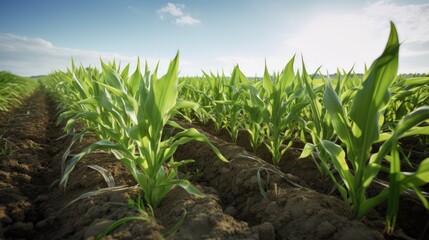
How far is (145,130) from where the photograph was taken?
1.25m

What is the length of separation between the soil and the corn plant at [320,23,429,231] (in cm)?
20

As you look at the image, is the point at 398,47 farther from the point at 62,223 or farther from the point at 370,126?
the point at 62,223

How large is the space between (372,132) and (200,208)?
883 millimetres

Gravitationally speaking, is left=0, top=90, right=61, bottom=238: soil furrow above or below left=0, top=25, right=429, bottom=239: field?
below

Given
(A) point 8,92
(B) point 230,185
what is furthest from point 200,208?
(A) point 8,92

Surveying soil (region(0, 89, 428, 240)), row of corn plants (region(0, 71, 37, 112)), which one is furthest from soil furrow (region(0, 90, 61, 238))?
row of corn plants (region(0, 71, 37, 112))

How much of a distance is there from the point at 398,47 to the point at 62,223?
5.76ft

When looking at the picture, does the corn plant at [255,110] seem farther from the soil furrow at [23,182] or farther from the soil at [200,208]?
the soil furrow at [23,182]

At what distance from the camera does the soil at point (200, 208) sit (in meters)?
1.15

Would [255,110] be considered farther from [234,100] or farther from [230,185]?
[230,185]

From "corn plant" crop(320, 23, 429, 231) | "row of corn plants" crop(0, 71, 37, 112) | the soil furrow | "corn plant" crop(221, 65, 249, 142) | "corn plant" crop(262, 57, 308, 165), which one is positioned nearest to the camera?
"corn plant" crop(320, 23, 429, 231)

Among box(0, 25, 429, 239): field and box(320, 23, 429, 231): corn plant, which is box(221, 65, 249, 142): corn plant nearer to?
box(0, 25, 429, 239): field

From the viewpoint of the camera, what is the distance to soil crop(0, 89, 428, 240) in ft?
3.77

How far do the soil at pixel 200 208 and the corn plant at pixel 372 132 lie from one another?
200 mm
